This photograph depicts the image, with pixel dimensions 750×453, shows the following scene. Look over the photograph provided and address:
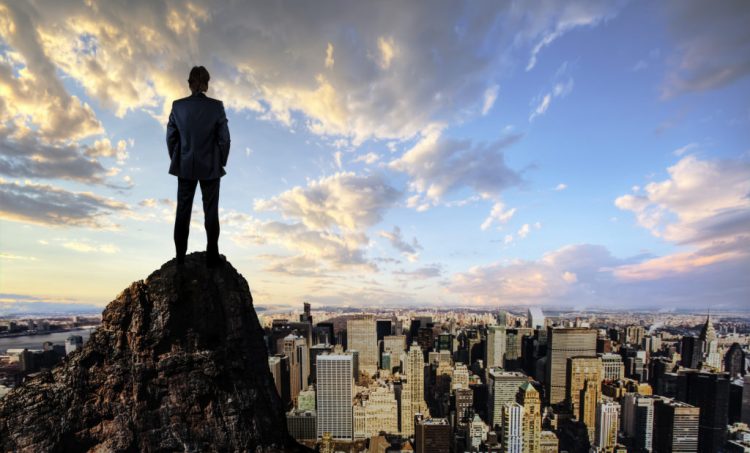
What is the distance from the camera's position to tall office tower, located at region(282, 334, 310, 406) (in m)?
41.8

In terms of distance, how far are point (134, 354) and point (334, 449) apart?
95.3 feet

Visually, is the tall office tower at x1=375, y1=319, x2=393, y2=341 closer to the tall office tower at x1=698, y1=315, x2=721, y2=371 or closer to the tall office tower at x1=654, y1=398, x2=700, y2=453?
the tall office tower at x1=698, y1=315, x2=721, y2=371

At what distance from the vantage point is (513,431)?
28.0 metres

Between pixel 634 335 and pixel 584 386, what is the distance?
27053mm

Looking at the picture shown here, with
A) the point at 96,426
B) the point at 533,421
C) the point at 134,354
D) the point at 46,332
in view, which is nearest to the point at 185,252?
the point at 134,354

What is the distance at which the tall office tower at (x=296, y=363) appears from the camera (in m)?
41.8

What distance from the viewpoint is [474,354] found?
60.2 m

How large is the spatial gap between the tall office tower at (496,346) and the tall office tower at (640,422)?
20.8m

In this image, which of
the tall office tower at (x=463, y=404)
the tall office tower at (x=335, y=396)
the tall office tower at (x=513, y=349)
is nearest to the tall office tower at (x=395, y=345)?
the tall office tower at (x=513, y=349)

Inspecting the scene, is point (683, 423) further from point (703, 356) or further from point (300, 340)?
point (300, 340)

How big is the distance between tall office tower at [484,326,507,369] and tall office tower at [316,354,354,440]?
2693cm

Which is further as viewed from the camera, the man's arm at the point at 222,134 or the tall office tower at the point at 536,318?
the tall office tower at the point at 536,318

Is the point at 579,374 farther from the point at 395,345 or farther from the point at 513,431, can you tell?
the point at 395,345

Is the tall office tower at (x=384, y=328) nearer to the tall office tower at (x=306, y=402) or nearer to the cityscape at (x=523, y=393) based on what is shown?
the cityscape at (x=523, y=393)
